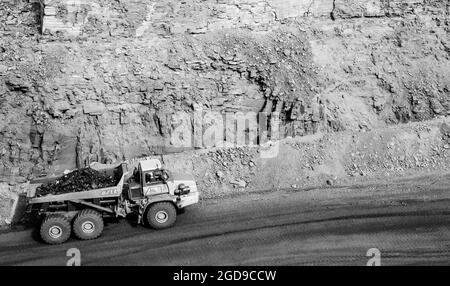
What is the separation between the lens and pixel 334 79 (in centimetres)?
1791

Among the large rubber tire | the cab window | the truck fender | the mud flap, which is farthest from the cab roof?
the mud flap

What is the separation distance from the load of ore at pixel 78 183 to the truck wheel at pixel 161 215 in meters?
1.25

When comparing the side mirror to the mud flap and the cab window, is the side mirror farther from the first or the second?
the mud flap

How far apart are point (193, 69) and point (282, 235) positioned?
6.88m

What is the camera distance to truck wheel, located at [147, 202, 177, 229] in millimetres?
13258

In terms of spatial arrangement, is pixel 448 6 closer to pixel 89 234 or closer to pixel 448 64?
pixel 448 64

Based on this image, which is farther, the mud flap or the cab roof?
the mud flap

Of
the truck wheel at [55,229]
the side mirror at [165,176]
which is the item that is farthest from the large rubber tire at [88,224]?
the side mirror at [165,176]

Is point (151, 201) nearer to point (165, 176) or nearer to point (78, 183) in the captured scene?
point (165, 176)

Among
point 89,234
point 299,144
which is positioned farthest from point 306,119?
point 89,234

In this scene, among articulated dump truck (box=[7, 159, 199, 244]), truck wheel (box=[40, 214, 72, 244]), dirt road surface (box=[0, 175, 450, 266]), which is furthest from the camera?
articulated dump truck (box=[7, 159, 199, 244])

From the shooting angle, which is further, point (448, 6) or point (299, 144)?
point (448, 6)

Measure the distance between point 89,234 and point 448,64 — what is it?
13.9 metres

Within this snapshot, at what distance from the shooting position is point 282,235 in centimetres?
1305
